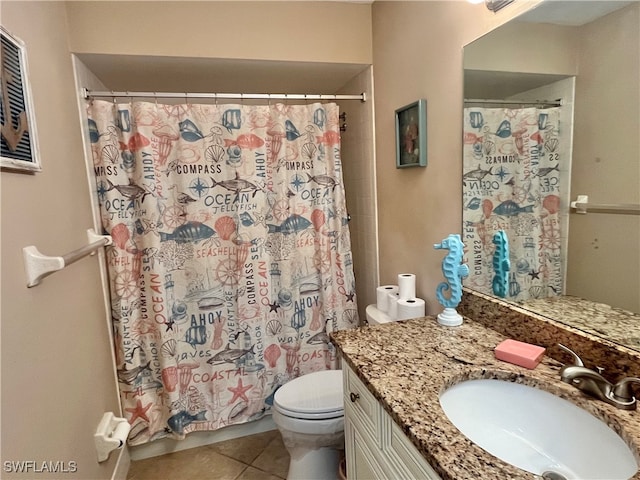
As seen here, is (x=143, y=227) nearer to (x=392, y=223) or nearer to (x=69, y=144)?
(x=69, y=144)

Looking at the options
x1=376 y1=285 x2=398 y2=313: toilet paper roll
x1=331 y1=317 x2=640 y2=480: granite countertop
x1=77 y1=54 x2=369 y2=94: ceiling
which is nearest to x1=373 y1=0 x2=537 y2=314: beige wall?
x1=376 y1=285 x2=398 y2=313: toilet paper roll

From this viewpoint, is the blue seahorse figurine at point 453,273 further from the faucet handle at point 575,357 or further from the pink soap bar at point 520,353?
the faucet handle at point 575,357

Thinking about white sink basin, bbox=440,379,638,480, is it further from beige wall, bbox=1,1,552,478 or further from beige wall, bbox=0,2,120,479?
beige wall, bbox=0,2,120,479

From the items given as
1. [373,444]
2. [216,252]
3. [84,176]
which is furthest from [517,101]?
[84,176]

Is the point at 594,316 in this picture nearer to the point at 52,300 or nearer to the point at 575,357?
the point at 575,357

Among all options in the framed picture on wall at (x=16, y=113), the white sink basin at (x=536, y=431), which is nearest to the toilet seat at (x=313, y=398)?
the white sink basin at (x=536, y=431)

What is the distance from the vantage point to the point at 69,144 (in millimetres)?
1492

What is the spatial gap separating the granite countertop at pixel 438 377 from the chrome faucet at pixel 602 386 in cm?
2

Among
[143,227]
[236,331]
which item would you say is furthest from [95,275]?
[236,331]

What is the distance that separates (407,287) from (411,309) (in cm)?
11

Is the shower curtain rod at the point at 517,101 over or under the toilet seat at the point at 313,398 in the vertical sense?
over

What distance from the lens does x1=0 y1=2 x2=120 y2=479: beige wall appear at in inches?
38.1

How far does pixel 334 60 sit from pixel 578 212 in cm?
148

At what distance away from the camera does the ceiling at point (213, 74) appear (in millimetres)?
1822
